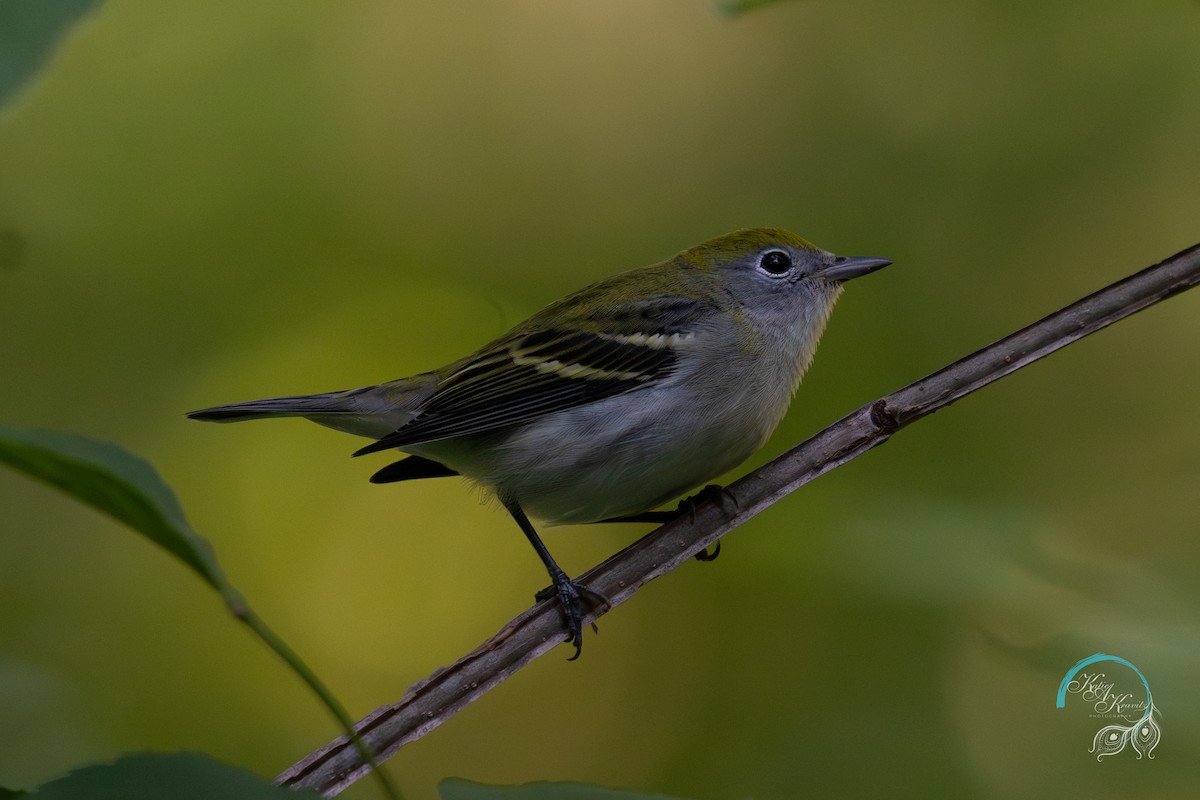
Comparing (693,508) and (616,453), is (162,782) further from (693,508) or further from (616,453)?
(616,453)

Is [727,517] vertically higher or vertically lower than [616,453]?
lower

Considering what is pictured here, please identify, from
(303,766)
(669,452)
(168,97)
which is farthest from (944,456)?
(168,97)

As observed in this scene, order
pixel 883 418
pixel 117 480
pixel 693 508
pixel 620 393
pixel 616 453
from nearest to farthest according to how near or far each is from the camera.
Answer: pixel 117 480 < pixel 883 418 < pixel 693 508 < pixel 616 453 < pixel 620 393

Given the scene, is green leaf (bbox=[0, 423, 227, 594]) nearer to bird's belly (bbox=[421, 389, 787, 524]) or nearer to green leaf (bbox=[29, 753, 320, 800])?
green leaf (bbox=[29, 753, 320, 800])

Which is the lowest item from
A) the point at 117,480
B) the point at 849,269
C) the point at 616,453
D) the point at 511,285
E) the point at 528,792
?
the point at 528,792

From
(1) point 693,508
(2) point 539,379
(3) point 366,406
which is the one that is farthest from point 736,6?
(3) point 366,406

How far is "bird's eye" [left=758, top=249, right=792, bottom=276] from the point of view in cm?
354

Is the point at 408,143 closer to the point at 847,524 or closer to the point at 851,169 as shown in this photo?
the point at 851,169

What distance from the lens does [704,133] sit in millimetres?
4973

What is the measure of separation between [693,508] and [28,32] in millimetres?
1898

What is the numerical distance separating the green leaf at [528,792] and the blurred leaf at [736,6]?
3.49 feet

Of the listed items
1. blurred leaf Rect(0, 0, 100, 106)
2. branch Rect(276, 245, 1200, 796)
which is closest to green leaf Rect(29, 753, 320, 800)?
blurred leaf Rect(0, 0, 100, 106)

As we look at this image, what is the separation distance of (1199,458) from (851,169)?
198 cm

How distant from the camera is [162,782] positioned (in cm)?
88
